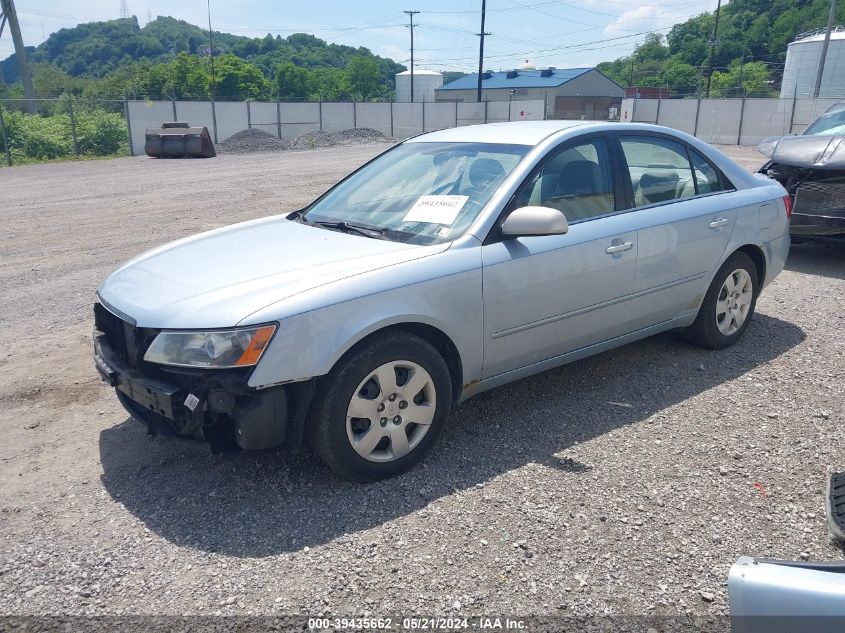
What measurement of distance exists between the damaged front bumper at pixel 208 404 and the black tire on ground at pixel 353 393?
0.12 m

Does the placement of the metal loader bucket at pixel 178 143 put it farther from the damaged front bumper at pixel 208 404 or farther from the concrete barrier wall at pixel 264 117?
the damaged front bumper at pixel 208 404

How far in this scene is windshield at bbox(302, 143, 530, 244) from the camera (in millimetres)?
3922

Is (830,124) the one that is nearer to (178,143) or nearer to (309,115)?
(178,143)

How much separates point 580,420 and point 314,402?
1.78 meters

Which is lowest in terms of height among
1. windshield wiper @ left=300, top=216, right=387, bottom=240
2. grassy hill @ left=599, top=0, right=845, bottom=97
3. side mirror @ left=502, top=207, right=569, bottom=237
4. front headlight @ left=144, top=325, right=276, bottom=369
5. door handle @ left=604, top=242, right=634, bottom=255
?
front headlight @ left=144, top=325, right=276, bottom=369

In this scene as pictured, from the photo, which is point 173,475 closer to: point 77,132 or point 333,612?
point 333,612

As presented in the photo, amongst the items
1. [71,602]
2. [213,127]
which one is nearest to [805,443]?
[71,602]

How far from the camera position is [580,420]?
4.26 meters

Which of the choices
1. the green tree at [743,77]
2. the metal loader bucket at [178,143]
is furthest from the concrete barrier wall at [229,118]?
the green tree at [743,77]

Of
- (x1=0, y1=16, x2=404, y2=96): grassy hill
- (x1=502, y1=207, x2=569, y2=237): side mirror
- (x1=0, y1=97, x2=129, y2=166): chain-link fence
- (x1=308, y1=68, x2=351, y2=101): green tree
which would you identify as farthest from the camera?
(x1=0, y1=16, x2=404, y2=96): grassy hill

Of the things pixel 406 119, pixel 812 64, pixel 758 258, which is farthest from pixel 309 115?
pixel 812 64

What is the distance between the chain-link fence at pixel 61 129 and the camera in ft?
86.9

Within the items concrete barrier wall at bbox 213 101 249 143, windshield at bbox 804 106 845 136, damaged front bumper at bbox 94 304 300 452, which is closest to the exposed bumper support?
damaged front bumper at bbox 94 304 300 452

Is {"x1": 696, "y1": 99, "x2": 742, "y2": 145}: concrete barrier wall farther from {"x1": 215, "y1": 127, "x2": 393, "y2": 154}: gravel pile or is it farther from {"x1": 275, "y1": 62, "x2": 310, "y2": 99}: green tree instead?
{"x1": 275, "y1": 62, "x2": 310, "y2": 99}: green tree
